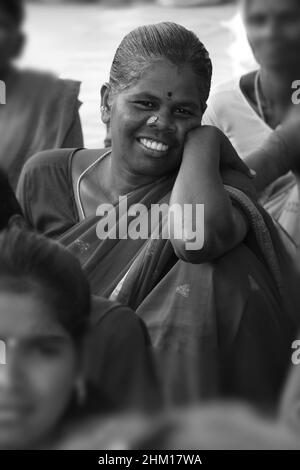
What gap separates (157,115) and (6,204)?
1.37ft

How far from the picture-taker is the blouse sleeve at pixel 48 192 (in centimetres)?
240

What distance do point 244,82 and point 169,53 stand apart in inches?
29.3

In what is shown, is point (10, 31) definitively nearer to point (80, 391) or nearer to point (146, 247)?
point (146, 247)

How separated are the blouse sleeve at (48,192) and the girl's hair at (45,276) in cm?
46

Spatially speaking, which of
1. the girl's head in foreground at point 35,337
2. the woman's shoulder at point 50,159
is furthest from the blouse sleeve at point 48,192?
the girl's head in foreground at point 35,337

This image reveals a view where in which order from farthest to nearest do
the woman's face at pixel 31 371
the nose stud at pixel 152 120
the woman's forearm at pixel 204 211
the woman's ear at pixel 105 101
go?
the woman's ear at pixel 105 101, the nose stud at pixel 152 120, the woman's forearm at pixel 204 211, the woman's face at pixel 31 371

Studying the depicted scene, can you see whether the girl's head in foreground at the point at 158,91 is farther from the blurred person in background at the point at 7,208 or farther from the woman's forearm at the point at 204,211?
the blurred person in background at the point at 7,208

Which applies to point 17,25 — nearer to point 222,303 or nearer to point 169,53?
point 169,53

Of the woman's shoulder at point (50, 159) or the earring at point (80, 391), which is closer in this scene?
the earring at point (80, 391)

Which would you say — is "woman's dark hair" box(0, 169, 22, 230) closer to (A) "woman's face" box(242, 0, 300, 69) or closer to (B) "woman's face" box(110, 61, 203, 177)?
(B) "woman's face" box(110, 61, 203, 177)

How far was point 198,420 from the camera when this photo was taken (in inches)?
79.0

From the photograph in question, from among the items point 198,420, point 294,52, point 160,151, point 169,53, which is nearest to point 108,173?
point 160,151

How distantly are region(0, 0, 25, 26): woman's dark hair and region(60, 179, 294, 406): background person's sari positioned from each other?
0.52 m

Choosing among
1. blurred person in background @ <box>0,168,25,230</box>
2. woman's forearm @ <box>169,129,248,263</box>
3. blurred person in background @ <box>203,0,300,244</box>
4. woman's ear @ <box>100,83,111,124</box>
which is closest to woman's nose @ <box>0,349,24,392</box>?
blurred person in background @ <box>0,168,25,230</box>
